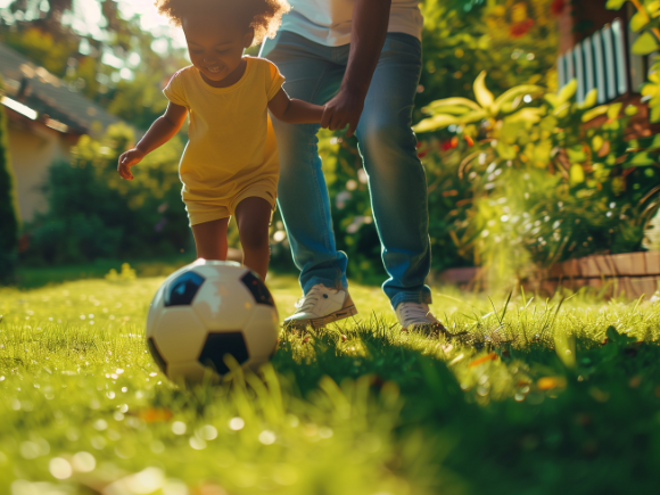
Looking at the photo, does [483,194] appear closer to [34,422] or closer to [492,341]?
[492,341]

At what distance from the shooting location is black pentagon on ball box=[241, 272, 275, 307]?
1.76m

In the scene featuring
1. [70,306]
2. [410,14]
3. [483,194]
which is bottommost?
[70,306]

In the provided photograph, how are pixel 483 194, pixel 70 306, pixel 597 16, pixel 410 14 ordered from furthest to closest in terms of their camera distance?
pixel 597 16 < pixel 483 194 < pixel 70 306 < pixel 410 14

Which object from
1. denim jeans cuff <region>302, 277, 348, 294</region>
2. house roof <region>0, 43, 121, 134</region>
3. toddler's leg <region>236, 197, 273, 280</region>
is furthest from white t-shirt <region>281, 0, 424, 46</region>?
house roof <region>0, 43, 121, 134</region>

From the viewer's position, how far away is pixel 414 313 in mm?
2584

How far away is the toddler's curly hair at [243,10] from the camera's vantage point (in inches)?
89.3

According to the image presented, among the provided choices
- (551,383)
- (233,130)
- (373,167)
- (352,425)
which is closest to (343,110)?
(373,167)

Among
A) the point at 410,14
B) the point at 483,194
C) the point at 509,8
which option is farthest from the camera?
the point at 509,8

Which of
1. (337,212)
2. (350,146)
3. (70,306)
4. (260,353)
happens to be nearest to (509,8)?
(350,146)

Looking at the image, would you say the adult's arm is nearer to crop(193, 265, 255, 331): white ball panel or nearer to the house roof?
crop(193, 265, 255, 331): white ball panel

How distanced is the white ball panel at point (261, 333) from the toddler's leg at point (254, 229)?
0.85 metres

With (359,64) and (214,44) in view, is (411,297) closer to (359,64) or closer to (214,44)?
(359,64)

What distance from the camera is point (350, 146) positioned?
6574mm

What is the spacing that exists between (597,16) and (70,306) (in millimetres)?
6503
